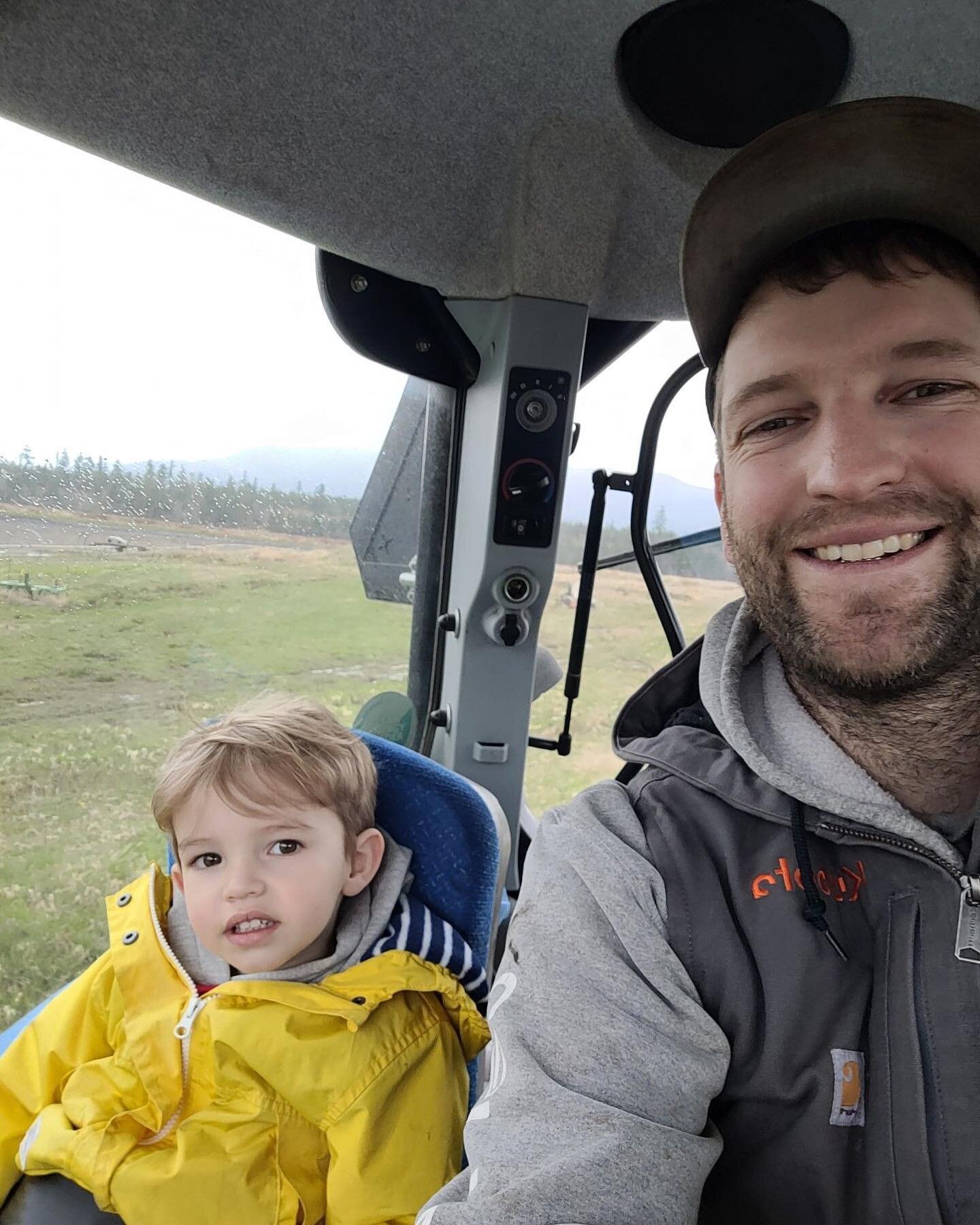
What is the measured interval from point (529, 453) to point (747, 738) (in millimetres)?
1427

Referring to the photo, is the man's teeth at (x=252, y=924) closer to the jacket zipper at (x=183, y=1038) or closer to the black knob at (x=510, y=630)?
the jacket zipper at (x=183, y=1038)

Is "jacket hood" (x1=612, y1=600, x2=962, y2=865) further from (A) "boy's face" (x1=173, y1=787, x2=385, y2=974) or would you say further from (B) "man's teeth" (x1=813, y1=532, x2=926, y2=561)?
(A) "boy's face" (x1=173, y1=787, x2=385, y2=974)

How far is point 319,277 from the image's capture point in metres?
2.26

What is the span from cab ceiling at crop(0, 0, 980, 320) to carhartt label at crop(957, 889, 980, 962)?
144 cm

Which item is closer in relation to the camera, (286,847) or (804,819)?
(804,819)

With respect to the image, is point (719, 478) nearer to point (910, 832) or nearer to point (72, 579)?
point (910, 832)

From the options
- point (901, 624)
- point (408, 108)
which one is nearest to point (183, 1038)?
point (901, 624)

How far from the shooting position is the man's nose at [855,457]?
1044mm

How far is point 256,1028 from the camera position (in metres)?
1.41

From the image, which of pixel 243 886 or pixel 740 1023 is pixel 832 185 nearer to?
pixel 740 1023

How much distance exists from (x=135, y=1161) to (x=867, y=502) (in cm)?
152

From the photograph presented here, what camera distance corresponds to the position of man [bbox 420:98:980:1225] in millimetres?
900

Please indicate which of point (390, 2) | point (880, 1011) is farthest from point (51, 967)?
point (390, 2)

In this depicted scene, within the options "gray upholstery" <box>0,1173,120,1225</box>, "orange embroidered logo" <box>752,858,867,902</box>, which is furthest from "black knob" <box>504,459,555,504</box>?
"gray upholstery" <box>0,1173,120,1225</box>
